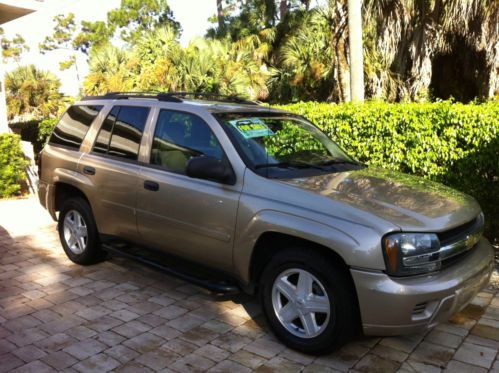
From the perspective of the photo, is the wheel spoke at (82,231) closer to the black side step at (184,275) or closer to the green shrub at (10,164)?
the black side step at (184,275)

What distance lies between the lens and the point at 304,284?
3.33 meters

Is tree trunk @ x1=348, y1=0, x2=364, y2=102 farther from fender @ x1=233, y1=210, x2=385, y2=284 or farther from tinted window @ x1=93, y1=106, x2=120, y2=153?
fender @ x1=233, y1=210, x2=385, y2=284

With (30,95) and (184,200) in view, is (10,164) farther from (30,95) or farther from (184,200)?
(30,95)

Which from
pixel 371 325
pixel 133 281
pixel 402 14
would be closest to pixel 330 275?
pixel 371 325

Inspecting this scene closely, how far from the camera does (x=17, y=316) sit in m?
4.08

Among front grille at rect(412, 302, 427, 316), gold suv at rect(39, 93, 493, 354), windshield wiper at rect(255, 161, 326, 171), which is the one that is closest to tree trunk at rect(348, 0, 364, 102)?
gold suv at rect(39, 93, 493, 354)

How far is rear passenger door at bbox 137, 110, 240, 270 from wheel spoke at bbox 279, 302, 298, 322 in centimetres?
57

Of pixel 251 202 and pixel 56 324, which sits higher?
pixel 251 202

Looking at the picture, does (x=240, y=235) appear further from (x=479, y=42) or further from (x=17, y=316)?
(x=479, y=42)

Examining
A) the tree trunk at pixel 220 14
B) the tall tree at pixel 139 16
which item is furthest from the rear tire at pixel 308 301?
the tall tree at pixel 139 16

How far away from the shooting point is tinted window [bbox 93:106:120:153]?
190 inches

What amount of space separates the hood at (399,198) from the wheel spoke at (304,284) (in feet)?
1.86

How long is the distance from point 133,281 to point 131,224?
71 cm

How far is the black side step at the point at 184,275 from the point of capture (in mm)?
3730
